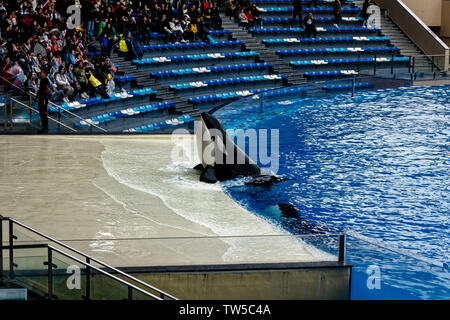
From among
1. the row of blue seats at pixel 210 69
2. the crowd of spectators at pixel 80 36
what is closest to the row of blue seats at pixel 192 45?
the crowd of spectators at pixel 80 36

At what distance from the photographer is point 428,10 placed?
32094mm

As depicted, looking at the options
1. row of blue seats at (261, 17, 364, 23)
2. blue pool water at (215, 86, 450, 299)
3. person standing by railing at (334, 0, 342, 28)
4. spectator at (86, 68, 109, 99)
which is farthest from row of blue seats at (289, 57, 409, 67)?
spectator at (86, 68, 109, 99)

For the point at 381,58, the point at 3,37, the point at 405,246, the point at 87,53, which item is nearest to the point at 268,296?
the point at 405,246

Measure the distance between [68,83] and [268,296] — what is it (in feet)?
36.7

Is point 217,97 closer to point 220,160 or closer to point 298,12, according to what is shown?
point 298,12

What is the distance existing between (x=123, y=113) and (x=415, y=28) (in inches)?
643

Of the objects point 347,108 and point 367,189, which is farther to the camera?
point 347,108

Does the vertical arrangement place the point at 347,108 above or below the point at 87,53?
below

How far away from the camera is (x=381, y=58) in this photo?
87.0 feet

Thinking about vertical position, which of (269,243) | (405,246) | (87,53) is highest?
(87,53)

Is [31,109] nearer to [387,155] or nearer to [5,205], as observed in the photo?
[5,205]

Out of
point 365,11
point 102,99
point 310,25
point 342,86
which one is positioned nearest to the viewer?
point 102,99

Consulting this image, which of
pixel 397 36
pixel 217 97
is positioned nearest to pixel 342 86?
pixel 217 97

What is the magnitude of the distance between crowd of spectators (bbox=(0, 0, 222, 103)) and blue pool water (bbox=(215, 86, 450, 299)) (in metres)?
3.86
